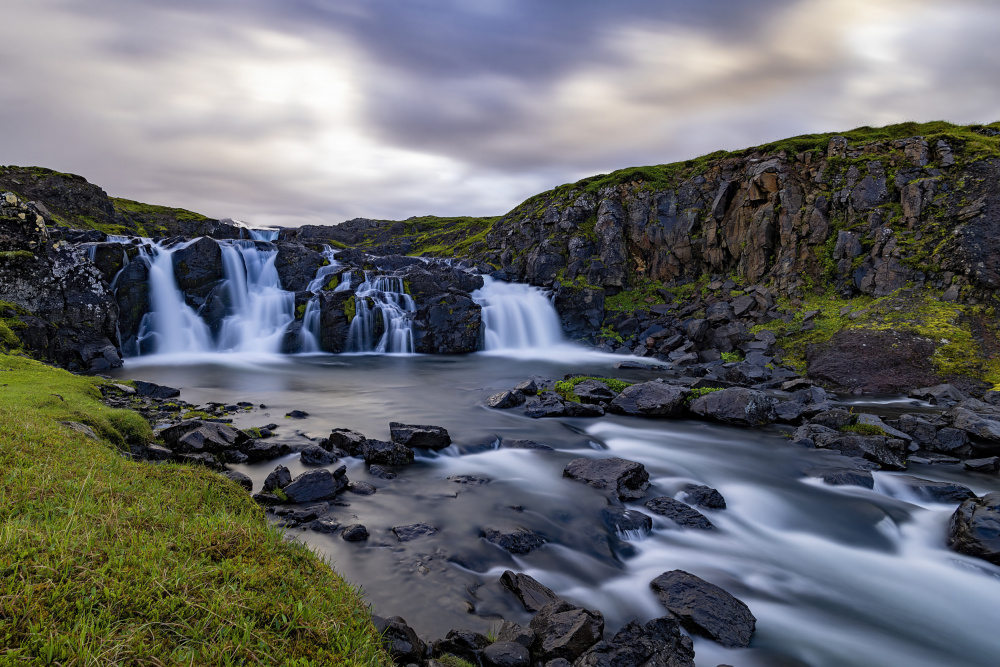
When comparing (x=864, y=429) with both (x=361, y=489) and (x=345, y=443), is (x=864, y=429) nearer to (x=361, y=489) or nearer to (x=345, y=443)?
(x=361, y=489)

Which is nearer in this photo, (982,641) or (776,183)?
(982,641)

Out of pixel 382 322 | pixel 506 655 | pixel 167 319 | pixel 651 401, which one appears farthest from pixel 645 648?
pixel 167 319

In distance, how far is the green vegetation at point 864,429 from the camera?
48.5ft

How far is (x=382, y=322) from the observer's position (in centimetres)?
3838

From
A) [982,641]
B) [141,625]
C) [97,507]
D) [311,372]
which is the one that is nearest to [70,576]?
[141,625]

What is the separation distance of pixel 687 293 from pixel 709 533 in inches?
1362

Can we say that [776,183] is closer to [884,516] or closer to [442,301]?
[442,301]

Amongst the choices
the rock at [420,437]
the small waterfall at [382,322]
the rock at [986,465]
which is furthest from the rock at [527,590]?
the small waterfall at [382,322]

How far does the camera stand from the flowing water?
6.86 m

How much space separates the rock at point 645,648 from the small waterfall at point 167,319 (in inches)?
1408

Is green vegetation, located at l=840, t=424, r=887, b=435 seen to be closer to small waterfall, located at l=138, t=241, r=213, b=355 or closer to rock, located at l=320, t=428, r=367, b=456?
rock, located at l=320, t=428, r=367, b=456

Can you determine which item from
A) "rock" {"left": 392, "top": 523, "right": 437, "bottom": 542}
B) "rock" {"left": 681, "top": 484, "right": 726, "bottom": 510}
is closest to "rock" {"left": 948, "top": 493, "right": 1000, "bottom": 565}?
"rock" {"left": 681, "top": 484, "right": 726, "bottom": 510}

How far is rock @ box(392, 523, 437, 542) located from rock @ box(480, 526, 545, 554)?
3.35 feet

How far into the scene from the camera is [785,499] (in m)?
11.6
